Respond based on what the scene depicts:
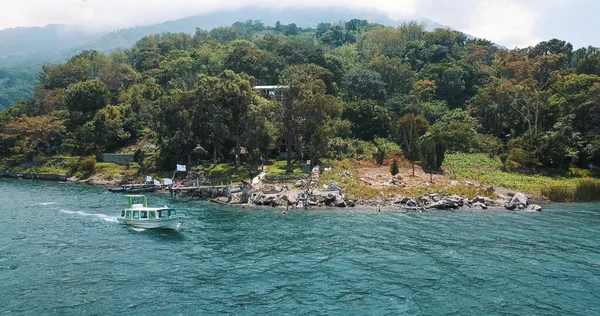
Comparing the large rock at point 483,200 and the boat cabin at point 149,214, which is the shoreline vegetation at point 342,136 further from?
the boat cabin at point 149,214

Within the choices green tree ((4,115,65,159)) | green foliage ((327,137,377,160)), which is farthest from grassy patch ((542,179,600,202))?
green tree ((4,115,65,159))

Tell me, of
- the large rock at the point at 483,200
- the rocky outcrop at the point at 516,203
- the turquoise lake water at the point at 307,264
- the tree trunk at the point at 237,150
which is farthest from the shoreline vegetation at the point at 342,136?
the turquoise lake water at the point at 307,264

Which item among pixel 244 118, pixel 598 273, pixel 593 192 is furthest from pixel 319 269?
pixel 593 192

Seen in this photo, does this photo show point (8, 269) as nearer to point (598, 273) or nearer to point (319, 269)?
point (319, 269)

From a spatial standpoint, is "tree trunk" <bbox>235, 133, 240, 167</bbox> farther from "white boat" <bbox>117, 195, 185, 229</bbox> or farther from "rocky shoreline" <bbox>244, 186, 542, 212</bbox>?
"white boat" <bbox>117, 195, 185, 229</bbox>

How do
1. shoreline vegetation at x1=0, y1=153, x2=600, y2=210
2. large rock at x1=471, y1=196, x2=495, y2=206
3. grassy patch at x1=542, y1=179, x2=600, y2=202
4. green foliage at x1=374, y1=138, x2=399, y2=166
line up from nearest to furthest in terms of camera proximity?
large rock at x1=471, y1=196, x2=495, y2=206, shoreline vegetation at x1=0, y1=153, x2=600, y2=210, grassy patch at x1=542, y1=179, x2=600, y2=202, green foliage at x1=374, y1=138, x2=399, y2=166
